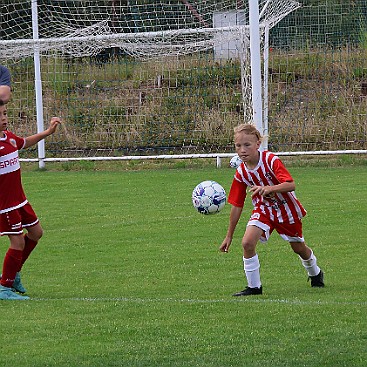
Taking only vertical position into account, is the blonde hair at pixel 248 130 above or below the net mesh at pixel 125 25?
below

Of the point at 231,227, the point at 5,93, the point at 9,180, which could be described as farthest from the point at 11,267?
the point at 231,227

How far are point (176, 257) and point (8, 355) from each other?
4.05 meters

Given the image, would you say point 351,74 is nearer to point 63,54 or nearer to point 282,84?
point 282,84

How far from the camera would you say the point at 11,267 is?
7727mm

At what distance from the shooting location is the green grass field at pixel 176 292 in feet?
18.4

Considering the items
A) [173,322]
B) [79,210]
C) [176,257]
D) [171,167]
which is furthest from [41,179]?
[173,322]

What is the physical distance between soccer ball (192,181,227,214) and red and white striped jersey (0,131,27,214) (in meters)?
1.53

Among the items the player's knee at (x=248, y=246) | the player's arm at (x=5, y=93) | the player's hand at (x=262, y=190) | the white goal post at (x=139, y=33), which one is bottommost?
the player's knee at (x=248, y=246)

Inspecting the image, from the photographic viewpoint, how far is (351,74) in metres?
20.1

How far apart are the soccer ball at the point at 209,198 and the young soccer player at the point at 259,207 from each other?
0.42 m

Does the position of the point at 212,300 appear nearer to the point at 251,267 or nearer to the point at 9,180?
the point at 251,267

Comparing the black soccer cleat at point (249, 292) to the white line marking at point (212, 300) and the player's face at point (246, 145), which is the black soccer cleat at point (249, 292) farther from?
the player's face at point (246, 145)

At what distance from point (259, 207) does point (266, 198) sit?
96 mm

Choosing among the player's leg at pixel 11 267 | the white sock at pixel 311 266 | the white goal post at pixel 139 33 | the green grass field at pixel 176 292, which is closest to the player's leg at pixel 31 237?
the player's leg at pixel 11 267
